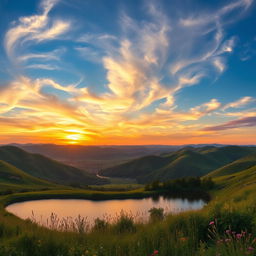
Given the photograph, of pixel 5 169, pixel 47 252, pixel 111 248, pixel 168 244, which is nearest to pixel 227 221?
pixel 168 244

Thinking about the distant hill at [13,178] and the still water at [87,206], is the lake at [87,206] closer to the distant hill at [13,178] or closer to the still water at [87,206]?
the still water at [87,206]

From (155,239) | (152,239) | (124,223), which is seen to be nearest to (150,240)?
(152,239)

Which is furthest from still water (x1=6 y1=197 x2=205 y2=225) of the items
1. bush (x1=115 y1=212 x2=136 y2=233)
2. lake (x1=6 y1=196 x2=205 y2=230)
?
bush (x1=115 y1=212 x2=136 y2=233)

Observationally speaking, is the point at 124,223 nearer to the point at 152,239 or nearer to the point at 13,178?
the point at 152,239

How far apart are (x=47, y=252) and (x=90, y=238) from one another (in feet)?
5.91

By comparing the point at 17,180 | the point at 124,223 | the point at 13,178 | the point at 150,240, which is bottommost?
the point at 17,180

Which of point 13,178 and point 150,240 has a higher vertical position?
point 150,240

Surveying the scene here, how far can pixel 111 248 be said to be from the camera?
7.41 m

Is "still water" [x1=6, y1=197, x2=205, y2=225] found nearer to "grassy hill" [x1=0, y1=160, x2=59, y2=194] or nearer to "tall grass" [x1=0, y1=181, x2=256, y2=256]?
"grassy hill" [x1=0, y1=160, x2=59, y2=194]

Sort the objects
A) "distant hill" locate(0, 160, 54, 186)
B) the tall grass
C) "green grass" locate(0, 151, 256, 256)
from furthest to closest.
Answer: "distant hill" locate(0, 160, 54, 186), "green grass" locate(0, 151, 256, 256), the tall grass

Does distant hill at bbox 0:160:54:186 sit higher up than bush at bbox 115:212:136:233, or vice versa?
bush at bbox 115:212:136:233

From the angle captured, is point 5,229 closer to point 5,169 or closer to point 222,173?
point 5,169

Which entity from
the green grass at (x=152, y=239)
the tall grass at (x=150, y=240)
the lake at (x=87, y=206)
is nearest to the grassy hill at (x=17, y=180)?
the lake at (x=87, y=206)

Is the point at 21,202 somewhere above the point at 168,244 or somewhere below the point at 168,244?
below
